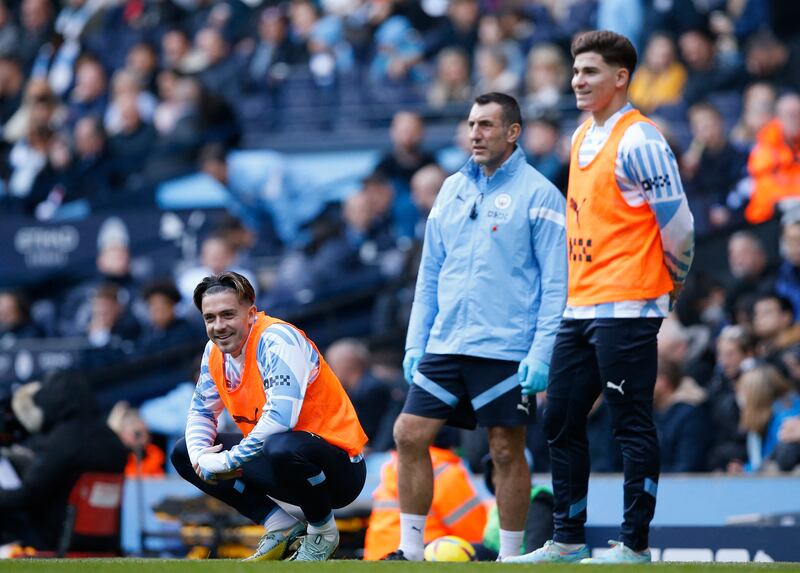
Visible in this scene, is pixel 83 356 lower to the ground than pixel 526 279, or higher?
lower

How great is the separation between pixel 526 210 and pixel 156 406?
734 cm

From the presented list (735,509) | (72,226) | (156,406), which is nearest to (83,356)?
(156,406)

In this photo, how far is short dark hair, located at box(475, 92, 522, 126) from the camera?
20.5 feet

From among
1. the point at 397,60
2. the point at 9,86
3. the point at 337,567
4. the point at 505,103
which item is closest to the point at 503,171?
the point at 505,103

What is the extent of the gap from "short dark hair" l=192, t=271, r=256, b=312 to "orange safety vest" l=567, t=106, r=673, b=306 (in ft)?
4.57

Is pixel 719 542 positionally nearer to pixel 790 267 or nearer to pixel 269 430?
pixel 269 430

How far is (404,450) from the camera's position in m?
6.10

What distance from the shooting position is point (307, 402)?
5.97 meters

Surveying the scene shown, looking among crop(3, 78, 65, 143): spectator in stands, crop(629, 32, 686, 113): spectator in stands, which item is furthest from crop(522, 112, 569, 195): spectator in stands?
crop(3, 78, 65, 143): spectator in stands

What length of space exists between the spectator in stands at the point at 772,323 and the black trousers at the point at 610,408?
14.6 feet

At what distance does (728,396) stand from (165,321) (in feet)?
18.1

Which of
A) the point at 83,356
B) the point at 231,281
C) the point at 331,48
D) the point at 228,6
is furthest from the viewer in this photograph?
the point at 228,6

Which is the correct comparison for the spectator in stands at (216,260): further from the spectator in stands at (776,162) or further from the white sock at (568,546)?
the white sock at (568,546)

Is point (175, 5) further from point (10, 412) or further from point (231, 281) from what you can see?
point (231, 281)
